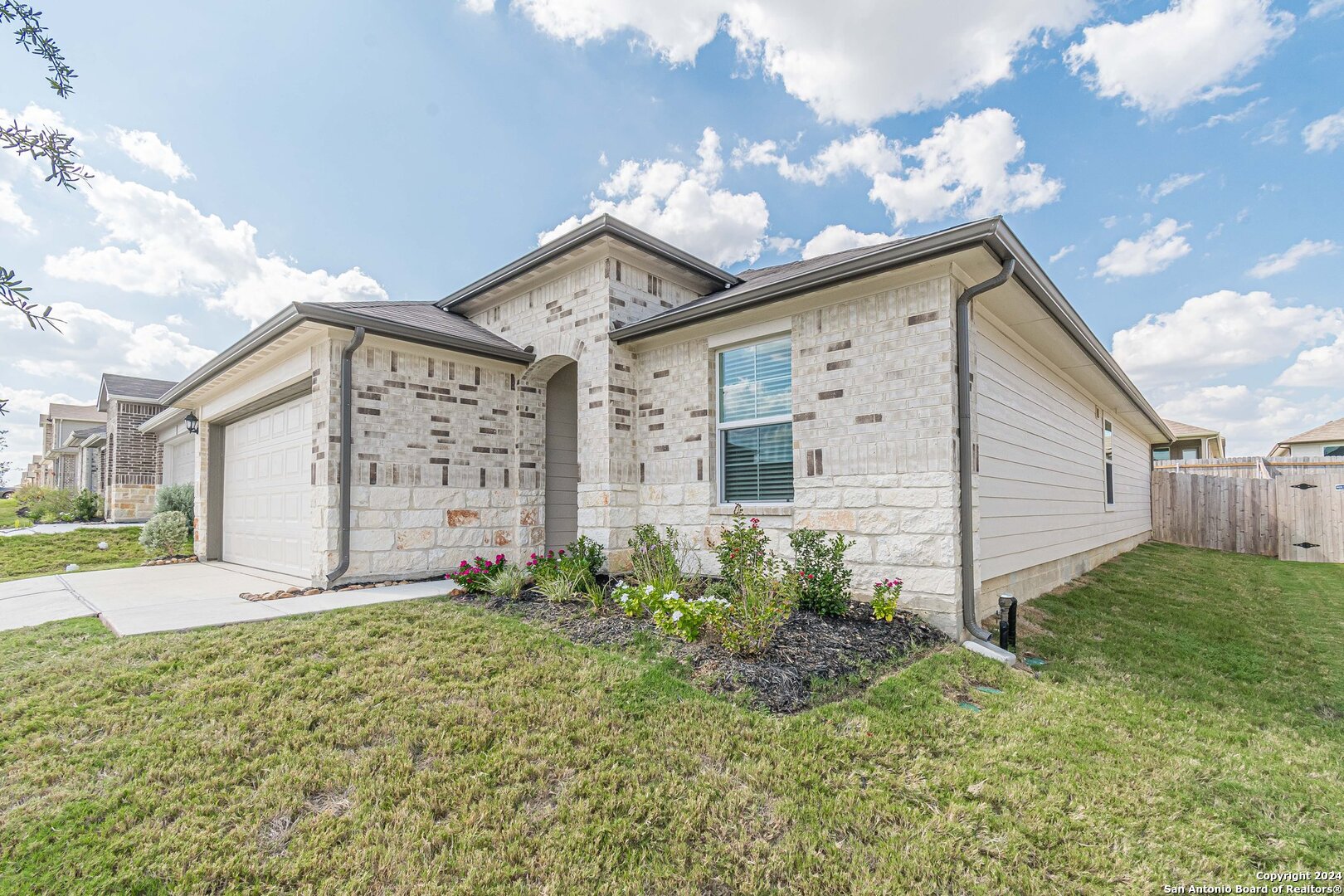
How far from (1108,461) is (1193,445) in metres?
18.6

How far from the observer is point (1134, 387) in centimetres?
984

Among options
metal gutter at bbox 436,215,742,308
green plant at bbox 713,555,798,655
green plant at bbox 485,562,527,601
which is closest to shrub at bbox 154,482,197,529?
metal gutter at bbox 436,215,742,308

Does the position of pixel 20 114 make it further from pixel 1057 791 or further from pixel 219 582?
pixel 219 582

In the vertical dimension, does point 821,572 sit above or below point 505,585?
above

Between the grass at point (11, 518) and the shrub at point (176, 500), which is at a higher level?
the shrub at point (176, 500)

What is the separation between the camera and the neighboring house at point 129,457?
16656 millimetres

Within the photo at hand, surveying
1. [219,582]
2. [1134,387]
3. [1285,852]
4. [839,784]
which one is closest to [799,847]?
[839,784]

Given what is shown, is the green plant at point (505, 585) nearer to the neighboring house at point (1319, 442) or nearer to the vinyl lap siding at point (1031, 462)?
the vinyl lap siding at point (1031, 462)

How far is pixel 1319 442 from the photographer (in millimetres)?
24078

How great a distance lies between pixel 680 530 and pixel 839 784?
163 inches

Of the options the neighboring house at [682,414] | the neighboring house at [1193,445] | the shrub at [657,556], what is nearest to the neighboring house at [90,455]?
the neighboring house at [682,414]

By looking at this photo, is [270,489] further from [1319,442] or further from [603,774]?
[1319,442]

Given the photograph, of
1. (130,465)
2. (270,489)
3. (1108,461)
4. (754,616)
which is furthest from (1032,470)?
(130,465)

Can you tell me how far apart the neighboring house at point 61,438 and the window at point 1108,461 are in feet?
125
